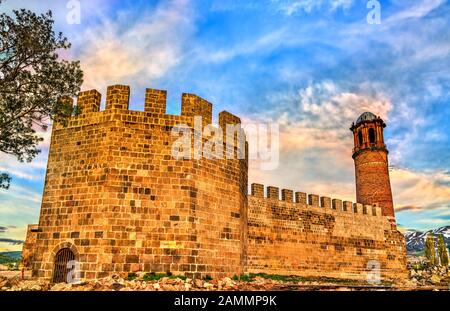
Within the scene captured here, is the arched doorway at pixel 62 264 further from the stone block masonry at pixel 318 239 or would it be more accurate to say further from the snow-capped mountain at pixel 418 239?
the snow-capped mountain at pixel 418 239

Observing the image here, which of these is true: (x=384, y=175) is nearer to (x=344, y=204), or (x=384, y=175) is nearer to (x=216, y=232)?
(x=344, y=204)

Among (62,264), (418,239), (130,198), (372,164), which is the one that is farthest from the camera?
(418,239)

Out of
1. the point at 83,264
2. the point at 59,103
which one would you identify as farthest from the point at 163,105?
the point at 83,264

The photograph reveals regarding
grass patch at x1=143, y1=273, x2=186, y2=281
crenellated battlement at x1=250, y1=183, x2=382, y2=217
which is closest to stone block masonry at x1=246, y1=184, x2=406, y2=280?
crenellated battlement at x1=250, y1=183, x2=382, y2=217

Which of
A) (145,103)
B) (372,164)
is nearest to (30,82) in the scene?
(145,103)

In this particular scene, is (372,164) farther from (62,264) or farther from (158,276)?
(62,264)

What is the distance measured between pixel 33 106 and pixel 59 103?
0.73 meters

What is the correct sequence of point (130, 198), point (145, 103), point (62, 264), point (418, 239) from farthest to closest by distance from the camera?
point (418, 239) < point (145, 103) < point (130, 198) < point (62, 264)

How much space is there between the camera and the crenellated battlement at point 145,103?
10352mm

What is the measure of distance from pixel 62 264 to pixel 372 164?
82.9 feet

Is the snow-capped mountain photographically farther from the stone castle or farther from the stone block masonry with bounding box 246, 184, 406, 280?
the stone castle

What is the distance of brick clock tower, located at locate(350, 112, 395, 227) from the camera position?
27.4m

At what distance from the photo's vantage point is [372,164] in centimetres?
2881

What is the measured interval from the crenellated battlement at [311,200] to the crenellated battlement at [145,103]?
28.3ft
